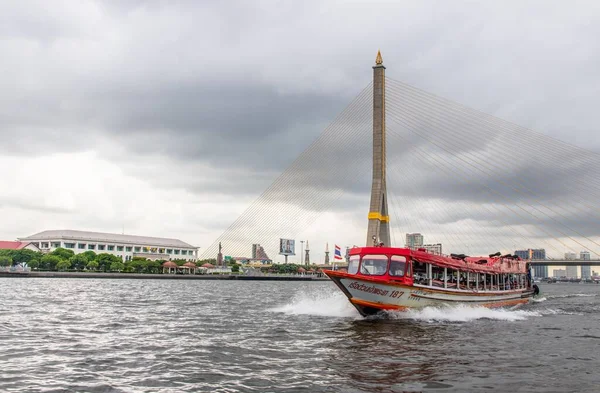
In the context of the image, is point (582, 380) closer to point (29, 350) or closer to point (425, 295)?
point (425, 295)

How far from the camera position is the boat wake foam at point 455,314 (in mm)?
27820

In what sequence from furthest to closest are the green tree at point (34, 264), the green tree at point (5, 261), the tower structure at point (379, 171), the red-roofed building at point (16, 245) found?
the red-roofed building at point (16, 245), the green tree at point (34, 264), the green tree at point (5, 261), the tower structure at point (379, 171)

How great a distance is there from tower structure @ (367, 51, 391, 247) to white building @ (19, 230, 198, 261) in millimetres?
128574

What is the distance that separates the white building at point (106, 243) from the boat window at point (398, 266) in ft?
505

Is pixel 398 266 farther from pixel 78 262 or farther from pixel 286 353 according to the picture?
pixel 78 262

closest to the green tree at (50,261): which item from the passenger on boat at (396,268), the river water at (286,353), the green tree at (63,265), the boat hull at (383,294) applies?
the green tree at (63,265)

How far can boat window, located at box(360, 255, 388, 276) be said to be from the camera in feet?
92.6

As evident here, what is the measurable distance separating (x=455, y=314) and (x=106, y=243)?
15993 centimetres

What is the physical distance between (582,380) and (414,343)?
649 cm

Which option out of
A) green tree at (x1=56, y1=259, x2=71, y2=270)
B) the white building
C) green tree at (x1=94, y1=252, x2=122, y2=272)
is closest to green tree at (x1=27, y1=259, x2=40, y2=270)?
green tree at (x1=56, y1=259, x2=71, y2=270)

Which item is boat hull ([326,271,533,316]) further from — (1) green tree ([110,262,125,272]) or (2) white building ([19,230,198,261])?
(2) white building ([19,230,198,261])

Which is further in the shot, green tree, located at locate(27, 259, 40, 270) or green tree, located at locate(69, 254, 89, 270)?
green tree, located at locate(69, 254, 89, 270)

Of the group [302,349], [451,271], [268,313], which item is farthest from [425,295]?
[302,349]

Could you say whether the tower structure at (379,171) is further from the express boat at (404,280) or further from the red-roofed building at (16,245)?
the red-roofed building at (16,245)
